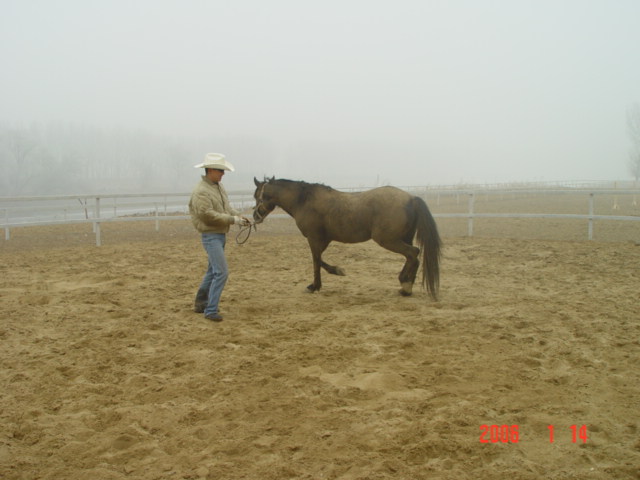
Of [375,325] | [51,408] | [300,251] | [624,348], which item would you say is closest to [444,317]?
[375,325]

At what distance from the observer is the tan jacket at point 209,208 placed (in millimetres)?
5199

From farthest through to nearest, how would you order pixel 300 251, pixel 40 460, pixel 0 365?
pixel 300 251, pixel 0 365, pixel 40 460

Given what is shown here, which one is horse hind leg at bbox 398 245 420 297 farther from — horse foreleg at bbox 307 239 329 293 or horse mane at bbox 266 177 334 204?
horse mane at bbox 266 177 334 204

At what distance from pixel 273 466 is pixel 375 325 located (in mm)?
2568

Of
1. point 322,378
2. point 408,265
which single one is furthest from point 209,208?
point 408,265

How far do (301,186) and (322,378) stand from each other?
3.68 metres

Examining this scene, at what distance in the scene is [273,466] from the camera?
8.29 ft

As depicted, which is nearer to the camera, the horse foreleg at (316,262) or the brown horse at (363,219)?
the brown horse at (363,219)

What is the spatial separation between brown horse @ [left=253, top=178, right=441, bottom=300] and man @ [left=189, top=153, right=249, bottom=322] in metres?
1.38

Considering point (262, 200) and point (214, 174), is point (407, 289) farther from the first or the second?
point (214, 174)

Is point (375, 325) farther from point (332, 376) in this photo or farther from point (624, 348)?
point (624, 348)

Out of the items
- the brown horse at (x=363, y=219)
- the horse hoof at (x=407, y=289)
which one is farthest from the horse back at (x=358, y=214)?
the horse hoof at (x=407, y=289)

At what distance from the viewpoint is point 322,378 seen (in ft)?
12.0

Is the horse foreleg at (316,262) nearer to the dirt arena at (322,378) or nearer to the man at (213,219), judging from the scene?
the dirt arena at (322,378)
